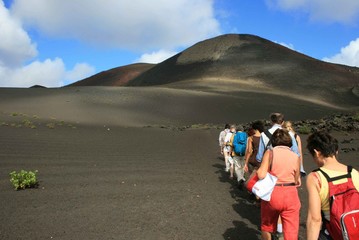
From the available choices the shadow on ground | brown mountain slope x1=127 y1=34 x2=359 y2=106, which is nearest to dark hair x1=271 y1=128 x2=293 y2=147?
the shadow on ground

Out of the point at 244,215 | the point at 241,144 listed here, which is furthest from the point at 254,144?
the point at 241,144

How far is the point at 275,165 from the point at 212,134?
18.9 meters

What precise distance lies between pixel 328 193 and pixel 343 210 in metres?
0.21

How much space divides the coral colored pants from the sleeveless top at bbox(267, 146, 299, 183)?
0.11 meters

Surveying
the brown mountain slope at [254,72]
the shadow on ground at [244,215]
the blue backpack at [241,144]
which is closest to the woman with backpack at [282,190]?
the shadow on ground at [244,215]

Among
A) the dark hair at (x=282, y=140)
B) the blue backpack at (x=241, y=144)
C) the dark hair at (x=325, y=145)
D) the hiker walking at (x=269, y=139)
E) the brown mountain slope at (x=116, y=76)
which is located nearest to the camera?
the dark hair at (x=325, y=145)

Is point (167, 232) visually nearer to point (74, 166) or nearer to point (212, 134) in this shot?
point (74, 166)

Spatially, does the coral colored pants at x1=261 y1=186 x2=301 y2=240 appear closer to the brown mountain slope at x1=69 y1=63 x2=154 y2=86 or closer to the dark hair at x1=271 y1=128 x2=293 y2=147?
the dark hair at x1=271 y1=128 x2=293 y2=147

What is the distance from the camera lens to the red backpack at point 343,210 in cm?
283

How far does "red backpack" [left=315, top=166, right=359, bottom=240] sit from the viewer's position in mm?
2832

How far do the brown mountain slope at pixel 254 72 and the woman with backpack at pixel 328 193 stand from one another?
160 feet

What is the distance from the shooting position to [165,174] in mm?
10414

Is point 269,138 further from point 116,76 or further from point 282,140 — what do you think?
point 116,76

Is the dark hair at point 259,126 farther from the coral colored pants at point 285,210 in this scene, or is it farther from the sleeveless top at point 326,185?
the sleeveless top at point 326,185
